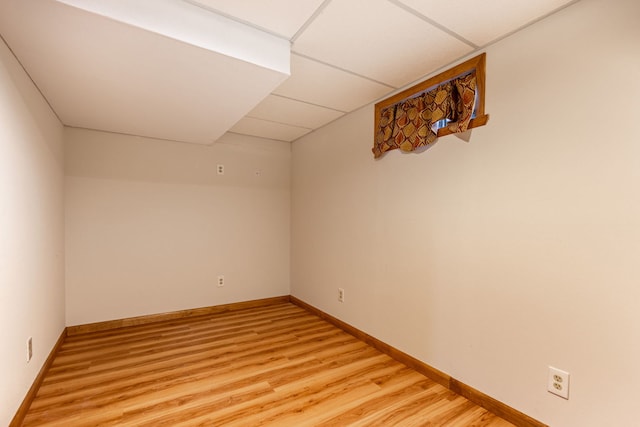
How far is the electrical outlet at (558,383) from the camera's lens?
4.95 ft

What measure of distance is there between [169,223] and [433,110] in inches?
113

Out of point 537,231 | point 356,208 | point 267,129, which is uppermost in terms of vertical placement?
point 267,129

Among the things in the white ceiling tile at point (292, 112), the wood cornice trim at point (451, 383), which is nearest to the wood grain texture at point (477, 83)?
the white ceiling tile at point (292, 112)

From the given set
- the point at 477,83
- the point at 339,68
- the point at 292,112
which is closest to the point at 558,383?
the point at 477,83

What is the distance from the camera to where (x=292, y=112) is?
3.00 meters

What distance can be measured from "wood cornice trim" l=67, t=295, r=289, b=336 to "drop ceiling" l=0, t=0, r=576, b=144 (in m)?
2.03

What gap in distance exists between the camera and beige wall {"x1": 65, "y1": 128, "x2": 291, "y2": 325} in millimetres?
2980

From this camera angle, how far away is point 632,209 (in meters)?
1.31

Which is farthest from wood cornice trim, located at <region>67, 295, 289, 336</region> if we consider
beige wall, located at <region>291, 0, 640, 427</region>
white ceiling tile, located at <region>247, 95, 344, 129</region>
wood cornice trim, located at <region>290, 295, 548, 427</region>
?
white ceiling tile, located at <region>247, 95, 344, 129</region>

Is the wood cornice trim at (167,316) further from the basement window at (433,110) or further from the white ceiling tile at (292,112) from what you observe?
the basement window at (433,110)

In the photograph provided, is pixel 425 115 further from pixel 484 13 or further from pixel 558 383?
pixel 558 383

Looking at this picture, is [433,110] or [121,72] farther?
[433,110]

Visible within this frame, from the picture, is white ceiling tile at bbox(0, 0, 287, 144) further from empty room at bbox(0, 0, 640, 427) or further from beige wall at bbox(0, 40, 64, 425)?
beige wall at bbox(0, 40, 64, 425)

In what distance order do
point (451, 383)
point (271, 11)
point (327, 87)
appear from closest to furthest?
point (271, 11)
point (451, 383)
point (327, 87)
